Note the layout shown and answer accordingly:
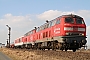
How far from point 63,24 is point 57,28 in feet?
5.33

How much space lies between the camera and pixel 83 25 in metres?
26.5

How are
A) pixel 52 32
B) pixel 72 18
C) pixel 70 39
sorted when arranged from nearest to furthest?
pixel 70 39 → pixel 72 18 → pixel 52 32

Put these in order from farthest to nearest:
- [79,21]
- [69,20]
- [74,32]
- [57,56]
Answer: [79,21], [69,20], [74,32], [57,56]

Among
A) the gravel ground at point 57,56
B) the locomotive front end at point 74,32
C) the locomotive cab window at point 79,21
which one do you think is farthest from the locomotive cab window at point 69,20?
the gravel ground at point 57,56

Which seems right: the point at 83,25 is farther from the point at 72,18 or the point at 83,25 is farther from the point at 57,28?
the point at 57,28

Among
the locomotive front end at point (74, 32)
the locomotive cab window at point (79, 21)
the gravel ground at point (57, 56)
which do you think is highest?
the locomotive cab window at point (79, 21)

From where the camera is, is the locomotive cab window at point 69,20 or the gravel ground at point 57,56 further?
the locomotive cab window at point 69,20

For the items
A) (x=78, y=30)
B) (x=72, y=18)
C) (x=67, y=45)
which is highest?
(x=72, y=18)

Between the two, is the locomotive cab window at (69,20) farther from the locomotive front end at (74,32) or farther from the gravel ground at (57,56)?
the gravel ground at (57,56)

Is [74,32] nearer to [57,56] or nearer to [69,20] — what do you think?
[69,20]

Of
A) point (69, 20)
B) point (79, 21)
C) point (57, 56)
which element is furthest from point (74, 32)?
point (57, 56)

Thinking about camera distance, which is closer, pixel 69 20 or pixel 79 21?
pixel 69 20

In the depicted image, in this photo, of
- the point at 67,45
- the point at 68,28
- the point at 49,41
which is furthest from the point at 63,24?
the point at 49,41

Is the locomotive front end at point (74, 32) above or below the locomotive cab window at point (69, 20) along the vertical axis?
below
